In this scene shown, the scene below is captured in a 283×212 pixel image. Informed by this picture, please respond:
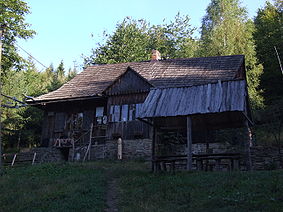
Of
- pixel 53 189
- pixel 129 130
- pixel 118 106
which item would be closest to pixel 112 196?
pixel 53 189

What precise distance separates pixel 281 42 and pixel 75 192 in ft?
99.0

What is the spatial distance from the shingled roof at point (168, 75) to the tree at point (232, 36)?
612cm

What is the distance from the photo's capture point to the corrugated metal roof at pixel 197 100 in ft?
50.8

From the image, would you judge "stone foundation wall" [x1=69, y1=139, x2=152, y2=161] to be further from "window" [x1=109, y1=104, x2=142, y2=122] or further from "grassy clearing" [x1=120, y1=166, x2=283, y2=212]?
"grassy clearing" [x1=120, y1=166, x2=283, y2=212]

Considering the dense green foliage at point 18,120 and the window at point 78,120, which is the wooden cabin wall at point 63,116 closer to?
the window at point 78,120

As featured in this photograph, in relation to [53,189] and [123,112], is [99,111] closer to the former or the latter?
[123,112]

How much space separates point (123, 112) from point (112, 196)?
12.9 meters

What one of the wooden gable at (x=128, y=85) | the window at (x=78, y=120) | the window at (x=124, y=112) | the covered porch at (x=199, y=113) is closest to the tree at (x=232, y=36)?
the wooden gable at (x=128, y=85)

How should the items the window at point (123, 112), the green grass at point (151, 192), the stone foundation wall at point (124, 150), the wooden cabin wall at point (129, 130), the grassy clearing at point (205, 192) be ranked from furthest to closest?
the window at point (123, 112) → the wooden cabin wall at point (129, 130) → the stone foundation wall at point (124, 150) → the green grass at point (151, 192) → the grassy clearing at point (205, 192)

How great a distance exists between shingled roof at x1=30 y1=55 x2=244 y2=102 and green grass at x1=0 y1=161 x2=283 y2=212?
1085 centimetres

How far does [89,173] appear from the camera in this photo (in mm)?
16781

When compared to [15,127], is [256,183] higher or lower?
lower

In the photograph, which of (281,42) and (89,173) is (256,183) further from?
(281,42)

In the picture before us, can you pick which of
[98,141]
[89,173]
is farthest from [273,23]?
[89,173]
